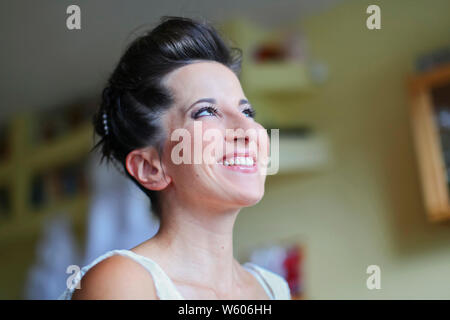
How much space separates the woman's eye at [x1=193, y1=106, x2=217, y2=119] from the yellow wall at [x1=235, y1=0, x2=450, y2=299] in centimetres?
161

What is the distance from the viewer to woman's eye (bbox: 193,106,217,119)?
778 mm

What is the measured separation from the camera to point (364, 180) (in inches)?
97.0

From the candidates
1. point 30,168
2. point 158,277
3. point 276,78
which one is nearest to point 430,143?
point 276,78

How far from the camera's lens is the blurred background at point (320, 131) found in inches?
87.4

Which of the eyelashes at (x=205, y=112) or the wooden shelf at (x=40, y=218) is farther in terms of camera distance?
the wooden shelf at (x=40, y=218)

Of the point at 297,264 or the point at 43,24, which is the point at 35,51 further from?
the point at 297,264

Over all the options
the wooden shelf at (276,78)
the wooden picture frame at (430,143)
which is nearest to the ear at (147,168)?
the wooden picture frame at (430,143)

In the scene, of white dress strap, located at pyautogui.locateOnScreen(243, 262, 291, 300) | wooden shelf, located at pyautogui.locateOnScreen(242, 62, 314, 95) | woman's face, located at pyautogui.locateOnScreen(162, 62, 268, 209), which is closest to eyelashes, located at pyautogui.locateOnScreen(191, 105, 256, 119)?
woman's face, located at pyautogui.locateOnScreen(162, 62, 268, 209)

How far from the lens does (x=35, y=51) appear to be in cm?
280

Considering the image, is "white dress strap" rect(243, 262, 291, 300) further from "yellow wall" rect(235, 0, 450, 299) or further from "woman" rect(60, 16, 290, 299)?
"yellow wall" rect(235, 0, 450, 299)

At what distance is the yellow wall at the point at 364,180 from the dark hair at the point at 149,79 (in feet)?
5.21

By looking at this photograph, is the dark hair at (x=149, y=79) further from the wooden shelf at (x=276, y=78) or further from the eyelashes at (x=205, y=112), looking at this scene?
the wooden shelf at (x=276, y=78)

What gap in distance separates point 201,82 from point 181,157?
4.2 inches
